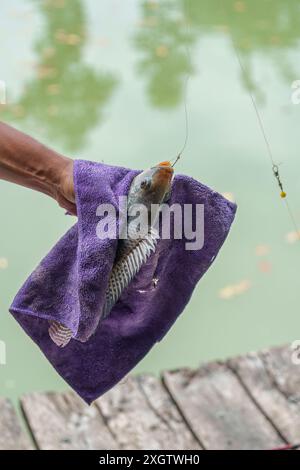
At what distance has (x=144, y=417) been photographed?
221cm

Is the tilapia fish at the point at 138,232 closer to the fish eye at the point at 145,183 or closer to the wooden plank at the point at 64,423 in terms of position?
the fish eye at the point at 145,183

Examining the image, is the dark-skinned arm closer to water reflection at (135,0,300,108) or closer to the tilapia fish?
the tilapia fish

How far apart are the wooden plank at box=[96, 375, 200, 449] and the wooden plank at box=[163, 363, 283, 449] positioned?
0.03m

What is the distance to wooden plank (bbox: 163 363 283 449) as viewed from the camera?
216 cm

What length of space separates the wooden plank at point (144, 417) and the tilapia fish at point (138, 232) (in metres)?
0.85

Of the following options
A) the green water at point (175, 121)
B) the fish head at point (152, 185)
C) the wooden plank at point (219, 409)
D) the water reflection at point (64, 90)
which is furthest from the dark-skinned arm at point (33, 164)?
the water reflection at point (64, 90)

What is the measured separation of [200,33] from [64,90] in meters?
0.93

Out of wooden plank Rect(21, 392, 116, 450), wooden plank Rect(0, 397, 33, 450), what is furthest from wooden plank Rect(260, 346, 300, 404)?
wooden plank Rect(0, 397, 33, 450)

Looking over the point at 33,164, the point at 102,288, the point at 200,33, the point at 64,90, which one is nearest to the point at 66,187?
the point at 33,164

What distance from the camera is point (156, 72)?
4125mm

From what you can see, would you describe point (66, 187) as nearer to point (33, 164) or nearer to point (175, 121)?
point (33, 164)

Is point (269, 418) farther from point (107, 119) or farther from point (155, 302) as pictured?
point (107, 119)

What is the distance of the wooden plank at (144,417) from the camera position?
2141 mm
